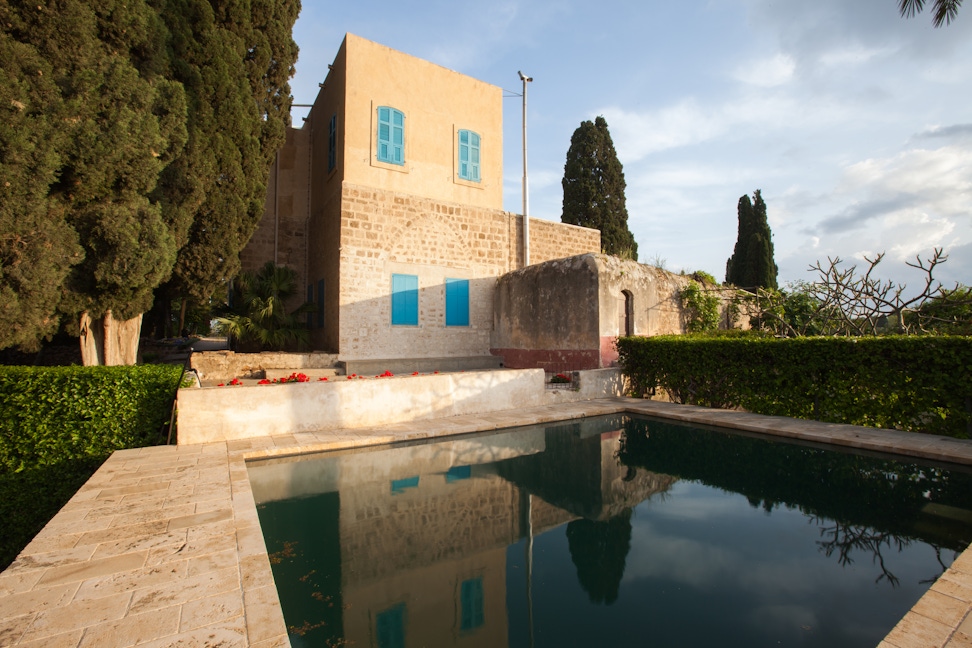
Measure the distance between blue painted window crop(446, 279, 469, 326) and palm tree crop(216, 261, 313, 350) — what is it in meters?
3.70

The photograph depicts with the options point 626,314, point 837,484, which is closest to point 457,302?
point 626,314

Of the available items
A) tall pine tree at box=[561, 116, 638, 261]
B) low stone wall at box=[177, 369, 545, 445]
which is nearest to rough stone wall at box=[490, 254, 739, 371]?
low stone wall at box=[177, 369, 545, 445]

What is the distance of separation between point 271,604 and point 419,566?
117 cm

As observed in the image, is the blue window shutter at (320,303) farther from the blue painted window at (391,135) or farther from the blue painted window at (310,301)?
the blue painted window at (391,135)

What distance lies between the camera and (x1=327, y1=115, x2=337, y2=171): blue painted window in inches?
484

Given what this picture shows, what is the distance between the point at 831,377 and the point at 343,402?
7790 mm

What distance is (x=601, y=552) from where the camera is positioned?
374 centimetres

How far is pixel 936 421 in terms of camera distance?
22.5 ft

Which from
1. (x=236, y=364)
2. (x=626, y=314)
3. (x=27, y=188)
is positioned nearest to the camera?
(x=27, y=188)

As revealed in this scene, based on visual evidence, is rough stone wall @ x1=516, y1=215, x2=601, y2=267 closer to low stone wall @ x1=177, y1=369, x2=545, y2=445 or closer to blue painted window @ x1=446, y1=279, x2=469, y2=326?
blue painted window @ x1=446, y1=279, x2=469, y2=326

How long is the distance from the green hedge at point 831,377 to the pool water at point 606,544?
1703 mm

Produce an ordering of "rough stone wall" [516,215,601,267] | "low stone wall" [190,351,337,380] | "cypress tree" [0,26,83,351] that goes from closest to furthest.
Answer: "cypress tree" [0,26,83,351] → "low stone wall" [190,351,337,380] → "rough stone wall" [516,215,601,267]

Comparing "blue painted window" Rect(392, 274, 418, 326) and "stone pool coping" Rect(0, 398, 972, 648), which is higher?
"blue painted window" Rect(392, 274, 418, 326)

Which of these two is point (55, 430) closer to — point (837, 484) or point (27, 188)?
point (27, 188)
